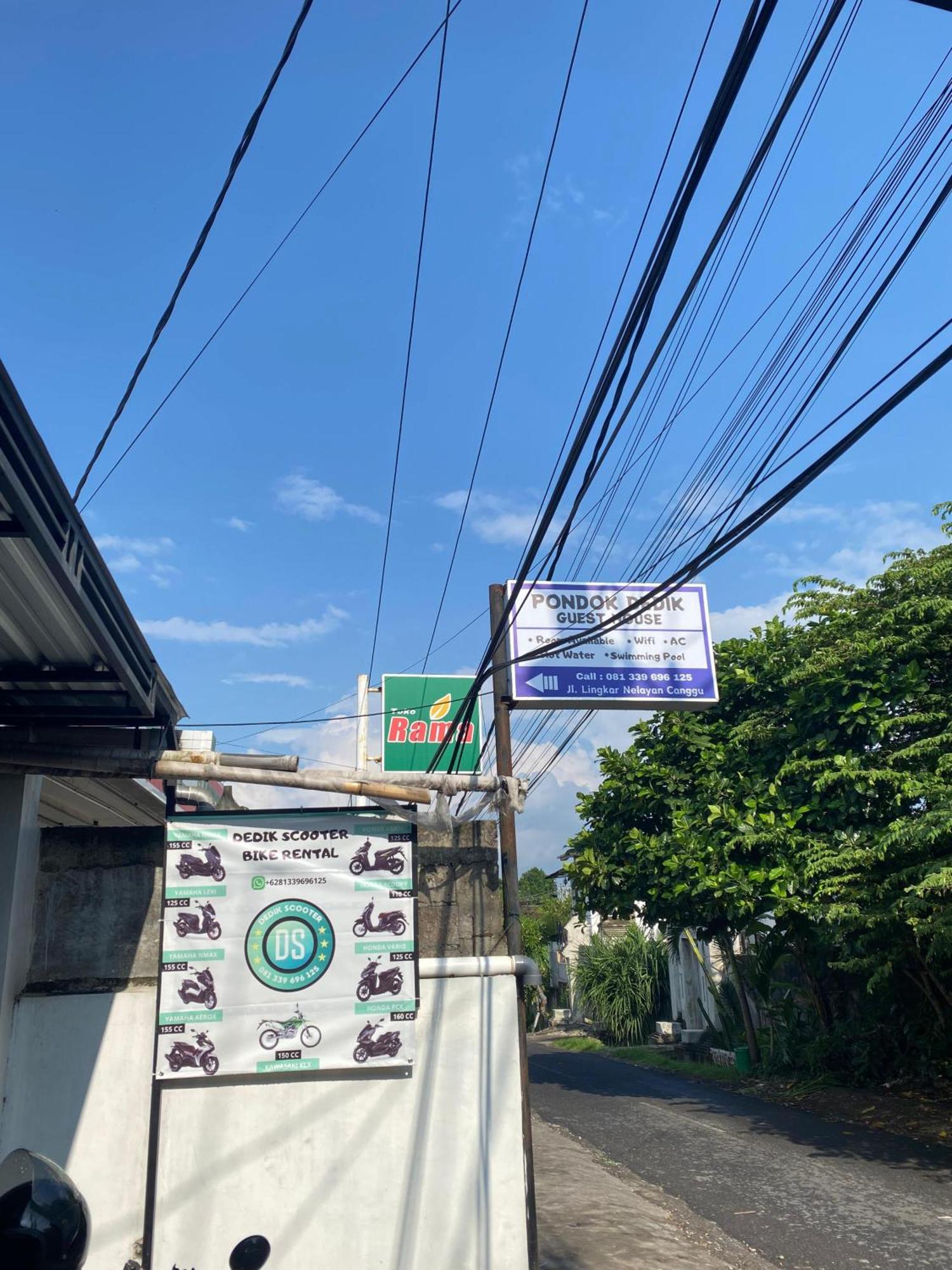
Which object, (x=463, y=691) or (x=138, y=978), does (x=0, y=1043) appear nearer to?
(x=138, y=978)

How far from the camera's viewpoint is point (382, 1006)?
5.70 metres

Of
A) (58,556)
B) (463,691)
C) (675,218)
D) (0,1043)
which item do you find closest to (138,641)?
(58,556)

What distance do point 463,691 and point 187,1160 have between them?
540 inches

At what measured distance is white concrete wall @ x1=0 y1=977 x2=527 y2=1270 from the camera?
5301 mm

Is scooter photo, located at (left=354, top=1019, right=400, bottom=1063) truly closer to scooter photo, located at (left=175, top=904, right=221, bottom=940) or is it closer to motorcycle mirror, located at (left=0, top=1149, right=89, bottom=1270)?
scooter photo, located at (left=175, top=904, right=221, bottom=940)

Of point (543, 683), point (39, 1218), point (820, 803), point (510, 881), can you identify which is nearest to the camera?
point (39, 1218)

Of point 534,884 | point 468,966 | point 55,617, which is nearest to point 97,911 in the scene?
point 55,617

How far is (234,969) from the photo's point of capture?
5.61 m

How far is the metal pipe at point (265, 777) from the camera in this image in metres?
5.67

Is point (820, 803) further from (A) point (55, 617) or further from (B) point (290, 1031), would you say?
(A) point (55, 617)

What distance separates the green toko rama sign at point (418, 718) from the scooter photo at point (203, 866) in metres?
12.5

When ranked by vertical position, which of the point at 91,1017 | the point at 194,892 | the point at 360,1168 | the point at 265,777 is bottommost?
the point at 360,1168

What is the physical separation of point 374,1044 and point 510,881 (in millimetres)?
1846

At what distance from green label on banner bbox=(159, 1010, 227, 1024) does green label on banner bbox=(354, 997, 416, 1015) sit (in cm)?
77
